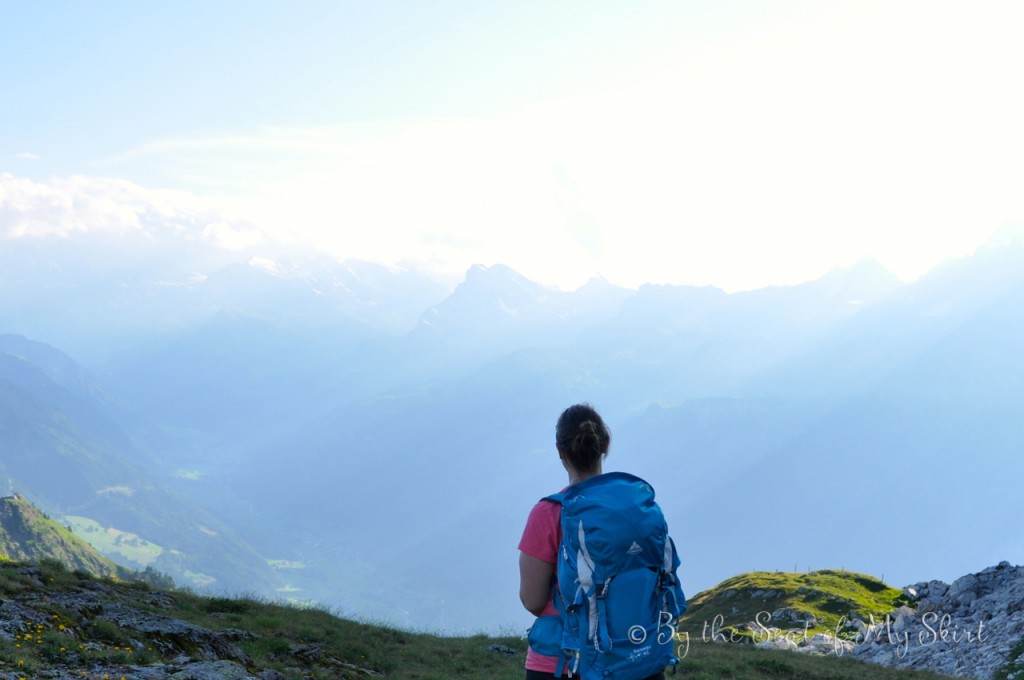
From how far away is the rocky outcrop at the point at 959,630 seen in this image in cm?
2853

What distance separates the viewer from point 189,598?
22.3 meters

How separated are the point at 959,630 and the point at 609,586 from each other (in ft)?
111

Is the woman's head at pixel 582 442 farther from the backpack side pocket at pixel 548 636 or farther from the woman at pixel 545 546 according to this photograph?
the backpack side pocket at pixel 548 636

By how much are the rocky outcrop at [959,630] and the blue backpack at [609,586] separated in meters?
26.1

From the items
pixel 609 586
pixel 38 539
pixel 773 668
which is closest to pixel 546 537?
pixel 609 586

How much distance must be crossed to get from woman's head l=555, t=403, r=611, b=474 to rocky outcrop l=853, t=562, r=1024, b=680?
2655cm

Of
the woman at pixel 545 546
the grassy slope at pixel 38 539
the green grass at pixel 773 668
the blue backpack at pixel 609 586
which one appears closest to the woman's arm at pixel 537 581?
the woman at pixel 545 546

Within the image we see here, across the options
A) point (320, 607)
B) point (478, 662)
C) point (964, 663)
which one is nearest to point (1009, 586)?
point (964, 663)

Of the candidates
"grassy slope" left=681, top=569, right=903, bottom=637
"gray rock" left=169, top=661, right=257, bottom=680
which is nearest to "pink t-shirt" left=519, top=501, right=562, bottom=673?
"gray rock" left=169, top=661, right=257, bottom=680

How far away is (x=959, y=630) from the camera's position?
106 ft

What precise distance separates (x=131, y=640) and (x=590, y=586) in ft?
41.9

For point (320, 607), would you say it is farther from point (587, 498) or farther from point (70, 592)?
point (587, 498)

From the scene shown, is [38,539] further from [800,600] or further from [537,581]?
[537,581]

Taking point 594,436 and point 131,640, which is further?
point 131,640
